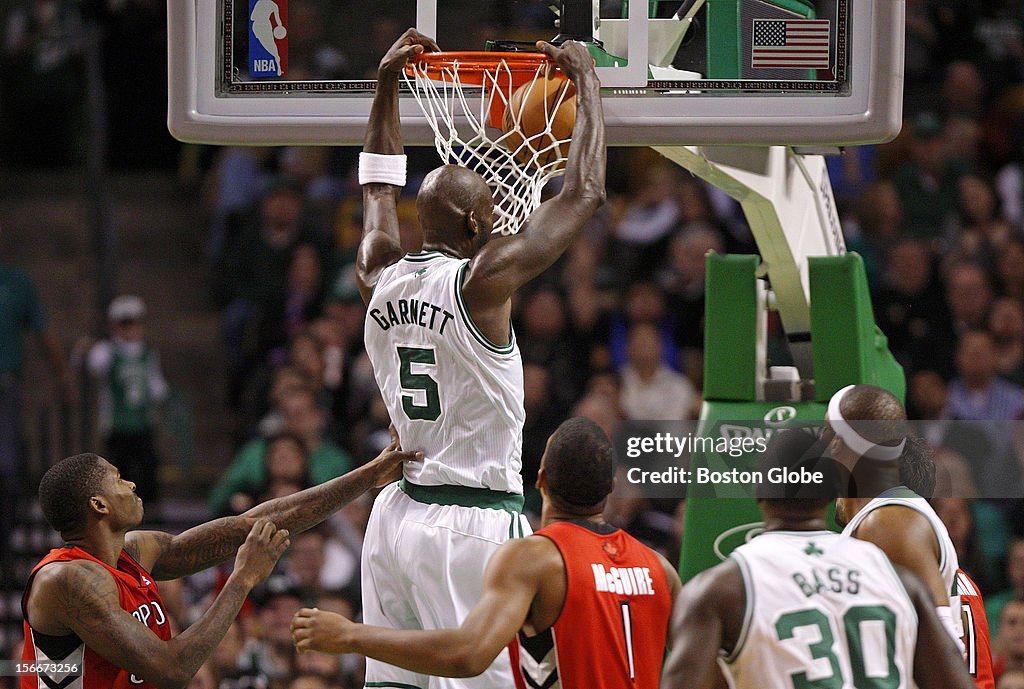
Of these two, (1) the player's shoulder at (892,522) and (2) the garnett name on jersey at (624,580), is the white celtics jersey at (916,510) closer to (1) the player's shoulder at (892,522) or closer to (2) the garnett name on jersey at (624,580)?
(1) the player's shoulder at (892,522)

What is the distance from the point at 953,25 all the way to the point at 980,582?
17.6 feet

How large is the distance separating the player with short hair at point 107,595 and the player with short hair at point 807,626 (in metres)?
1.39

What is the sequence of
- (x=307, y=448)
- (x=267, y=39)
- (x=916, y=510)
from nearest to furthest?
(x=916, y=510), (x=267, y=39), (x=307, y=448)

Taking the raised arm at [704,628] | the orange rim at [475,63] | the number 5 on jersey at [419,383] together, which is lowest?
the raised arm at [704,628]

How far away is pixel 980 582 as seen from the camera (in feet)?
25.2

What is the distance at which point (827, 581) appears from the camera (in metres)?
3.38

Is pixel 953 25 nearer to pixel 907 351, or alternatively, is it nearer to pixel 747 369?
pixel 907 351

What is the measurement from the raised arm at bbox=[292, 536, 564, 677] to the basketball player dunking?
589 millimetres

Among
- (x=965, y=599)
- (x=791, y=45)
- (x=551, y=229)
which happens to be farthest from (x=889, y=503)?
(x=791, y=45)

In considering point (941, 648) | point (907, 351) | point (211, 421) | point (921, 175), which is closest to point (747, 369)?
point (941, 648)

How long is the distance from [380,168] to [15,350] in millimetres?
5710

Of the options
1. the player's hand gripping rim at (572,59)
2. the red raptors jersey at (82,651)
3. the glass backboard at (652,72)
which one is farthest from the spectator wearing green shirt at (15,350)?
the player's hand gripping rim at (572,59)

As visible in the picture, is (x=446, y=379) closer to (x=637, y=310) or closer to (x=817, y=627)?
(x=817, y=627)

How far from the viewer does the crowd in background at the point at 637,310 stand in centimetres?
817
